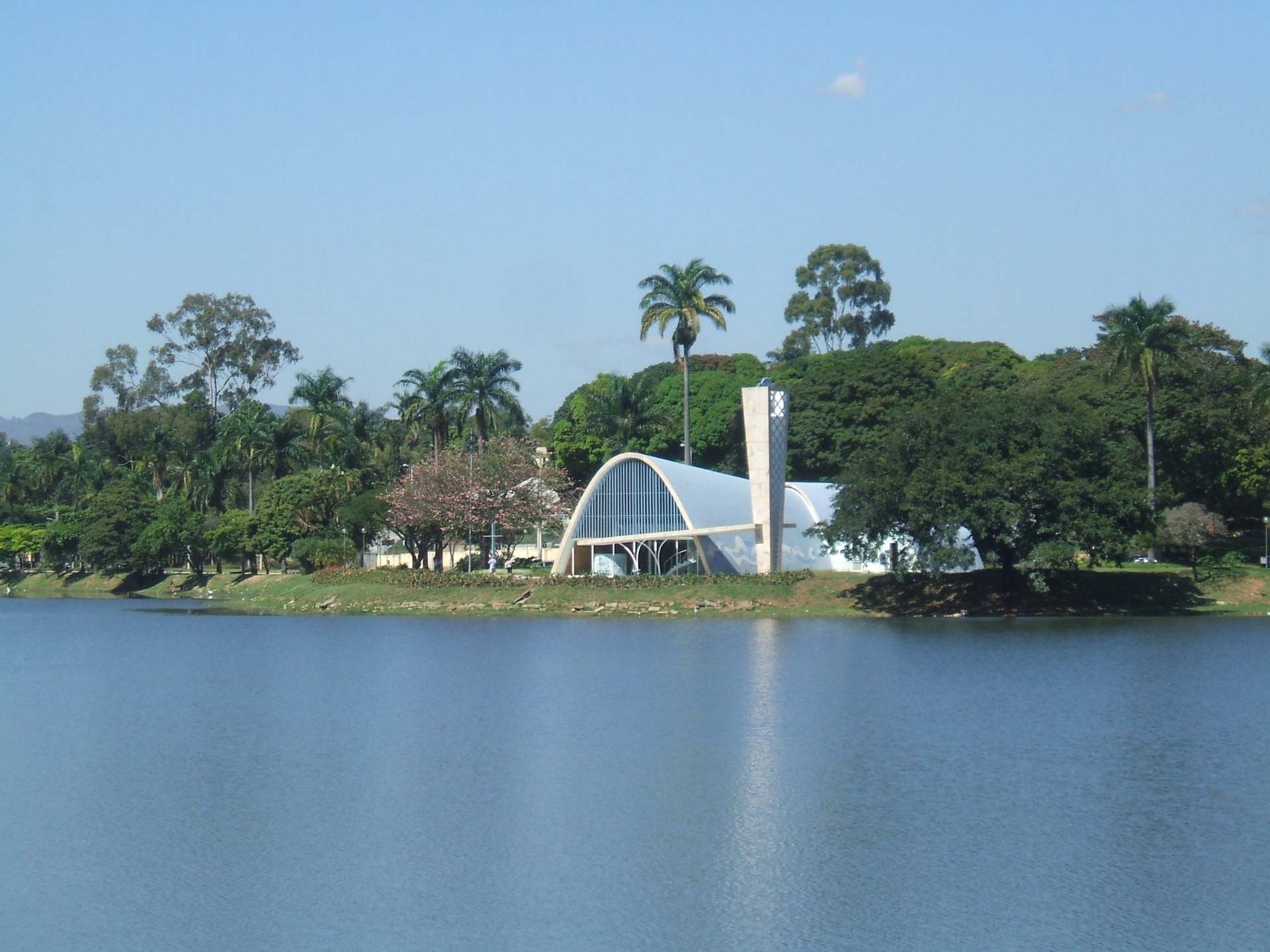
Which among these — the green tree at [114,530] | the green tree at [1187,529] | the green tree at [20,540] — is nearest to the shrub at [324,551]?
the green tree at [114,530]

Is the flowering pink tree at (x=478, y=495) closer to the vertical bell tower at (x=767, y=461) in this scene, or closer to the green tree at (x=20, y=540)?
the vertical bell tower at (x=767, y=461)

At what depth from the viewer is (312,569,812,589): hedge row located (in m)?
58.3

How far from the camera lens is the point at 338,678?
125ft

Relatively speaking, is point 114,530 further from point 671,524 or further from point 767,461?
point 767,461

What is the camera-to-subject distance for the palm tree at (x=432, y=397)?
7831 centimetres

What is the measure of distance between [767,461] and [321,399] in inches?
1578

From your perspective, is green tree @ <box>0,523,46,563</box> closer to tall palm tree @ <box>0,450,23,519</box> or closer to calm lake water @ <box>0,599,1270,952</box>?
tall palm tree @ <box>0,450,23,519</box>

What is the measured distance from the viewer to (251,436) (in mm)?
89625

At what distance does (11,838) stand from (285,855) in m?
4.39

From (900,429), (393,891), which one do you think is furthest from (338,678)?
(900,429)

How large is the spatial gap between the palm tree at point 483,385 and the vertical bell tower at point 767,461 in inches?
891

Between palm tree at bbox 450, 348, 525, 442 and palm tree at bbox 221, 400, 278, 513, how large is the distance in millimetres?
16707

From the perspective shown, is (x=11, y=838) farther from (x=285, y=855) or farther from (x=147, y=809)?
(x=285, y=855)

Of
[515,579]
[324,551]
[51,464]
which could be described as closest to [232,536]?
[324,551]
